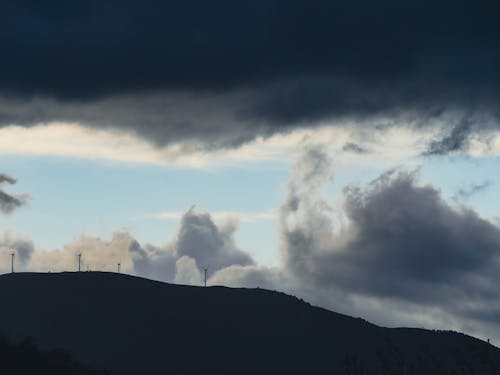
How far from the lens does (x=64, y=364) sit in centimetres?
14338

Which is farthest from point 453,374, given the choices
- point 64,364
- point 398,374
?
point 64,364

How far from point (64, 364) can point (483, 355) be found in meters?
86.3

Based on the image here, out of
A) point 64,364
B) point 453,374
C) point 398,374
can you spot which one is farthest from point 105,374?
point 453,374

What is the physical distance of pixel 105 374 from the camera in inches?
5837

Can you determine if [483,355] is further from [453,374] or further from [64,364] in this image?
[64,364]

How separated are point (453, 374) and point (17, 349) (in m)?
79.3

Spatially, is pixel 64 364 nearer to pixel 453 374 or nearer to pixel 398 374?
pixel 398 374

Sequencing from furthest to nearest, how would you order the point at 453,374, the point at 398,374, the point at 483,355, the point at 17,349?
the point at 17,349 → the point at 398,374 → the point at 453,374 → the point at 483,355

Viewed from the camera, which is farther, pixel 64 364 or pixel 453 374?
pixel 64 364

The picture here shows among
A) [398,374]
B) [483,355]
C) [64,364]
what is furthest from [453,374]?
[64,364]

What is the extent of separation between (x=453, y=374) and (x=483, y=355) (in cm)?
817

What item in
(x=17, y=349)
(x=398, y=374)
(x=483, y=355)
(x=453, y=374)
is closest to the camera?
(x=483, y=355)

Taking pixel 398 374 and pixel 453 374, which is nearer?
pixel 453 374

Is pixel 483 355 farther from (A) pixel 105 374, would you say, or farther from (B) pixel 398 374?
(A) pixel 105 374
